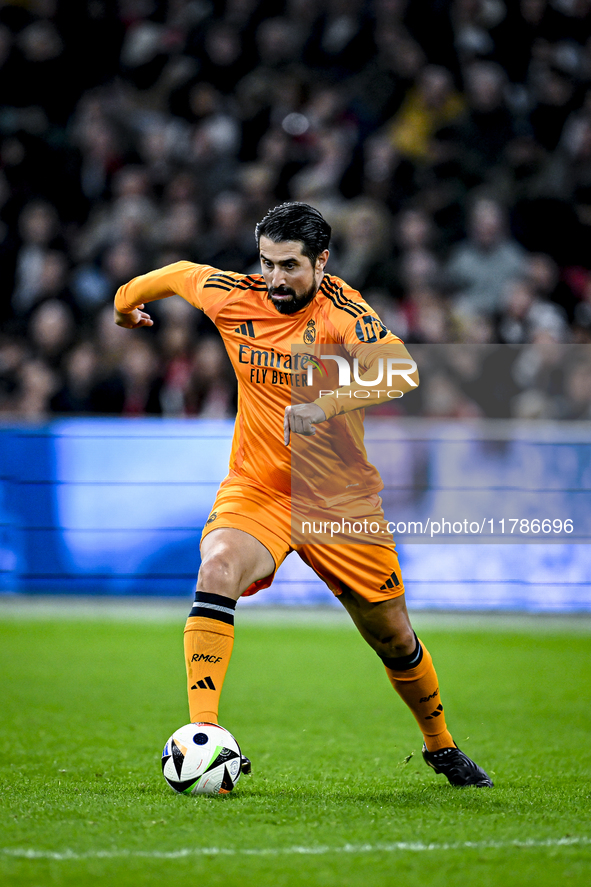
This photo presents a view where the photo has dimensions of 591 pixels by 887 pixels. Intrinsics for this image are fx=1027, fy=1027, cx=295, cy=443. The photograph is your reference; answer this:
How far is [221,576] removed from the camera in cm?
371

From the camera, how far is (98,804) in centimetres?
355

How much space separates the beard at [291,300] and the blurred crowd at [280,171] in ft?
Answer: 14.2

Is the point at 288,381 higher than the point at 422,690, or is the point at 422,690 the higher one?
the point at 288,381

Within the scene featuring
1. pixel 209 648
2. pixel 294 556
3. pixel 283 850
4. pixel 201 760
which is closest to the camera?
pixel 283 850

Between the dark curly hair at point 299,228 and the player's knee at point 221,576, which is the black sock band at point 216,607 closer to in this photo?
the player's knee at point 221,576

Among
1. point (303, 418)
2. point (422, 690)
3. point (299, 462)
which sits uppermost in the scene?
point (303, 418)

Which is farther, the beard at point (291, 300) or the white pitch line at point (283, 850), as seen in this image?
the beard at point (291, 300)

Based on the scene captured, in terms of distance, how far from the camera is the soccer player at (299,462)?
377 cm

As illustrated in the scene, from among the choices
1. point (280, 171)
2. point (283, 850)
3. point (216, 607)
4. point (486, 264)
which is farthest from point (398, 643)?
point (280, 171)

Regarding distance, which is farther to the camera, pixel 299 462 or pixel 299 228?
pixel 299 462

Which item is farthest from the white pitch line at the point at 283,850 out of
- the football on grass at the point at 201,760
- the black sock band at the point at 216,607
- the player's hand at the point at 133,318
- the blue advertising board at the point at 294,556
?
the blue advertising board at the point at 294,556

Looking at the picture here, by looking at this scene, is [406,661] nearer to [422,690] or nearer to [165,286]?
[422,690]

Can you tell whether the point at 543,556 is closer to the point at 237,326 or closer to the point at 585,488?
the point at 585,488

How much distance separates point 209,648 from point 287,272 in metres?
1.44
